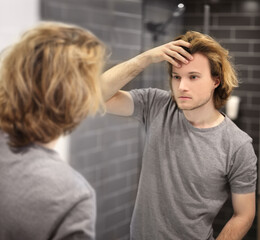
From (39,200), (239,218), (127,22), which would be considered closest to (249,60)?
(239,218)

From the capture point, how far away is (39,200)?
0.92 metres

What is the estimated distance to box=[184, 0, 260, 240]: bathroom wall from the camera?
5.79 feet

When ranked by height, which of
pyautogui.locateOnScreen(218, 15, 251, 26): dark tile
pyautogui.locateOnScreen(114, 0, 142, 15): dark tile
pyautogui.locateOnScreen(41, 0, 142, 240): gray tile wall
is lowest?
pyautogui.locateOnScreen(41, 0, 142, 240): gray tile wall

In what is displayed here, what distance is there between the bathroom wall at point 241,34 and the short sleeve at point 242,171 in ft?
1.23

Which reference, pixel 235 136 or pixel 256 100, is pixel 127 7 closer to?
pixel 256 100

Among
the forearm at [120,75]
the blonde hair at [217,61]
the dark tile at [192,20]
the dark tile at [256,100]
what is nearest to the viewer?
the blonde hair at [217,61]

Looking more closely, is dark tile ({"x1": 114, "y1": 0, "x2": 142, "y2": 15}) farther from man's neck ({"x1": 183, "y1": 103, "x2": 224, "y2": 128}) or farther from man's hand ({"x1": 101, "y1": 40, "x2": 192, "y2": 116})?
man's neck ({"x1": 183, "y1": 103, "x2": 224, "y2": 128})

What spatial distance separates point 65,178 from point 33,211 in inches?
3.8

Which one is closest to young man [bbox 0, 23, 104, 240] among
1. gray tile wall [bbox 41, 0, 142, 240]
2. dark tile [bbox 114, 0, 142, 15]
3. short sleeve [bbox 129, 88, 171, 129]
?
short sleeve [bbox 129, 88, 171, 129]

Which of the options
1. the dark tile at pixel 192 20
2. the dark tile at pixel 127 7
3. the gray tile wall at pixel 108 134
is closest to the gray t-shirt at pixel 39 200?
the dark tile at pixel 192 20

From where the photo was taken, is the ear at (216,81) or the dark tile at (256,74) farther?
the dark tile at (256,74)

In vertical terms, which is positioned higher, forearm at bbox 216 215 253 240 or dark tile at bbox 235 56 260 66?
dark tile at bbox 235 56 260 66

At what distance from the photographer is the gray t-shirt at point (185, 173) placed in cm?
143

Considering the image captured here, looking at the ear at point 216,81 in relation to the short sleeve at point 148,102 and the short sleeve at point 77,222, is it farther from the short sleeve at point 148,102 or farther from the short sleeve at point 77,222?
the short sleeve at point 77,222
